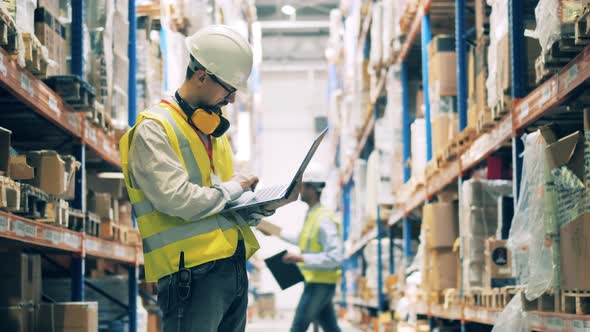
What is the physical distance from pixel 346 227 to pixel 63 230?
1332 cm

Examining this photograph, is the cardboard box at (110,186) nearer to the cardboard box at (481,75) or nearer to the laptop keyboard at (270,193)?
the cardboard box at (481,75)

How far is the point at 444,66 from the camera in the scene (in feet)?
22.7

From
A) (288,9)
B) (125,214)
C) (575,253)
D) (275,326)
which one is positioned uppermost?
(288,9)

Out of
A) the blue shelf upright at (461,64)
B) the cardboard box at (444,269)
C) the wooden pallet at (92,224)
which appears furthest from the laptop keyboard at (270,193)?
the cardboard box at (444,269)

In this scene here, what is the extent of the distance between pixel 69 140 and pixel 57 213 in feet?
3.63

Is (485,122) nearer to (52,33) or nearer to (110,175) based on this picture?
(52,33)

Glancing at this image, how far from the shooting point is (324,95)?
26500 mm

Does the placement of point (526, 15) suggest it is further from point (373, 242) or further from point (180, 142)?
point (373, 242)

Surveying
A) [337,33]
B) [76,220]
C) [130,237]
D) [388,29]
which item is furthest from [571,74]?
[337,33]

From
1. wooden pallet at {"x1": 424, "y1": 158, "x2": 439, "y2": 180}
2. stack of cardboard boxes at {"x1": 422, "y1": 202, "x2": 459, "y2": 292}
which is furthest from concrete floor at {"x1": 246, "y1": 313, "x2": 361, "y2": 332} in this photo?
stack of cardboard boxes at {"x1": 422, "y1": 202, "x2": 459, "y2": 292}

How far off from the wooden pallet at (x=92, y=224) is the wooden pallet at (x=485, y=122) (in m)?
2.35

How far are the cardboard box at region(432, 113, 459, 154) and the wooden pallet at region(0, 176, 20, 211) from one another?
3.77m

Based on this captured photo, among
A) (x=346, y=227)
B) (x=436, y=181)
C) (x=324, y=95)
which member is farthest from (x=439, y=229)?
(x=324, y=95)

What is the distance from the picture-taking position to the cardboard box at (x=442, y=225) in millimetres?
6703
